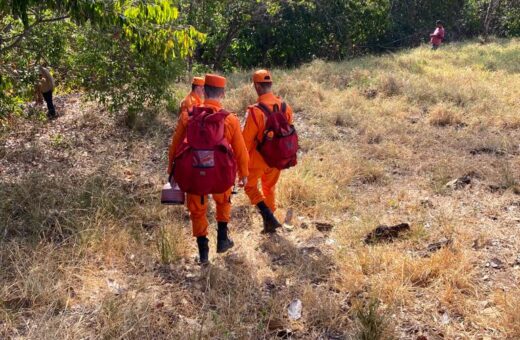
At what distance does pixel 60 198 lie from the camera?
5.22 m

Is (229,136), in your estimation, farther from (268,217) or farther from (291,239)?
(291,239)

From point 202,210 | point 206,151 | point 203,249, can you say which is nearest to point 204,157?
point 206,151

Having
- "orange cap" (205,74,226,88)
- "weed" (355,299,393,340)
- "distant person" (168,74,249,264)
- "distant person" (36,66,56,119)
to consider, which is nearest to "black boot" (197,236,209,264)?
"distant person" (168,74,249,264)

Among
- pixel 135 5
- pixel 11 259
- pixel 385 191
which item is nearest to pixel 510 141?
pixel 385 191

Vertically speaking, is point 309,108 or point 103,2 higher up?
point 103,2

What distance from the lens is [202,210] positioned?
397cm

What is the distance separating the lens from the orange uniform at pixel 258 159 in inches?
174

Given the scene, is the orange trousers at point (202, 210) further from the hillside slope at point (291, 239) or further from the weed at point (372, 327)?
the weed at point (372, 327)

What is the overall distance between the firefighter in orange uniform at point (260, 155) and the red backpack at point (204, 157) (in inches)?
27.8

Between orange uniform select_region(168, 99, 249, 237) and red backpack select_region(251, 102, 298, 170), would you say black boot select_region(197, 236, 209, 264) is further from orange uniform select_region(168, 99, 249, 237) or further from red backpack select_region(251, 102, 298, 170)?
red backpack select_region(251, 102, 298, 170)

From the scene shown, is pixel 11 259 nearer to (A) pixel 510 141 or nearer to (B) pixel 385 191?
(B) pixel 385 191

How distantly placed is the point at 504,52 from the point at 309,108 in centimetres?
933

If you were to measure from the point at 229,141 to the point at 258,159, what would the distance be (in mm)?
645

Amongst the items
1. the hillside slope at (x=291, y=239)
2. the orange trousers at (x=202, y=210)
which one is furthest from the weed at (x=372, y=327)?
the orange trousers at (x=202, y=210)
